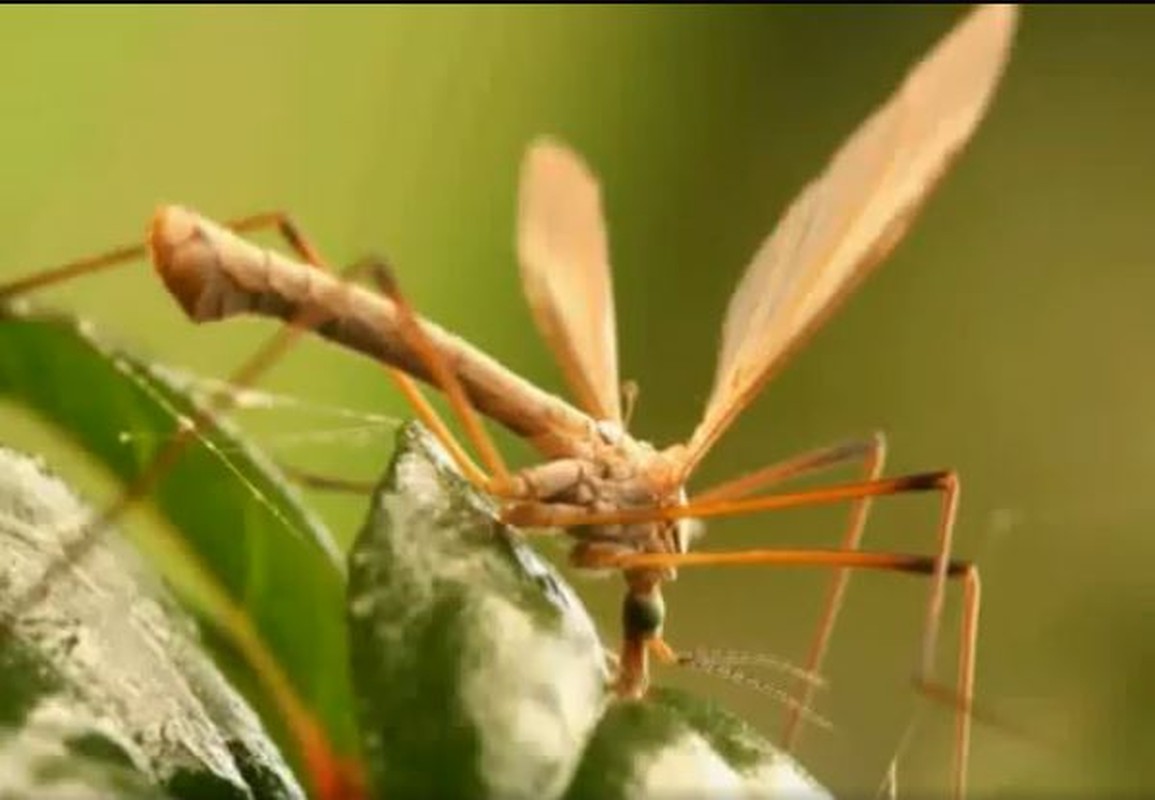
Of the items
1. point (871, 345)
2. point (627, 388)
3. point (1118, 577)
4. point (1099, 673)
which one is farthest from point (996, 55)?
point (871, 345)

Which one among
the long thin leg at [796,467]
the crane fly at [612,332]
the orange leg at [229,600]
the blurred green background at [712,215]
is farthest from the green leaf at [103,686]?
the blurred green background at [712,215]

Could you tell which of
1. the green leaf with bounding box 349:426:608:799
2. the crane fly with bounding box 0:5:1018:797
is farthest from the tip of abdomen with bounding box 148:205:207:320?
the green leaf with bounding box 349:426:608:799

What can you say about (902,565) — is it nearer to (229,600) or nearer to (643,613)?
(643,613)

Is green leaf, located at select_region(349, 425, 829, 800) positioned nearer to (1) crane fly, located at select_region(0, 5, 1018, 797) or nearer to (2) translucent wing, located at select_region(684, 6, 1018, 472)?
(1) crane fly, located at select_region(0, 5, 1018, 797)

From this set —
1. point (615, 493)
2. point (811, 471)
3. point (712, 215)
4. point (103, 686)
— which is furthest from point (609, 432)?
point (712, 215)

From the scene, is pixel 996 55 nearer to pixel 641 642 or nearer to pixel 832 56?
pixel 641 642
